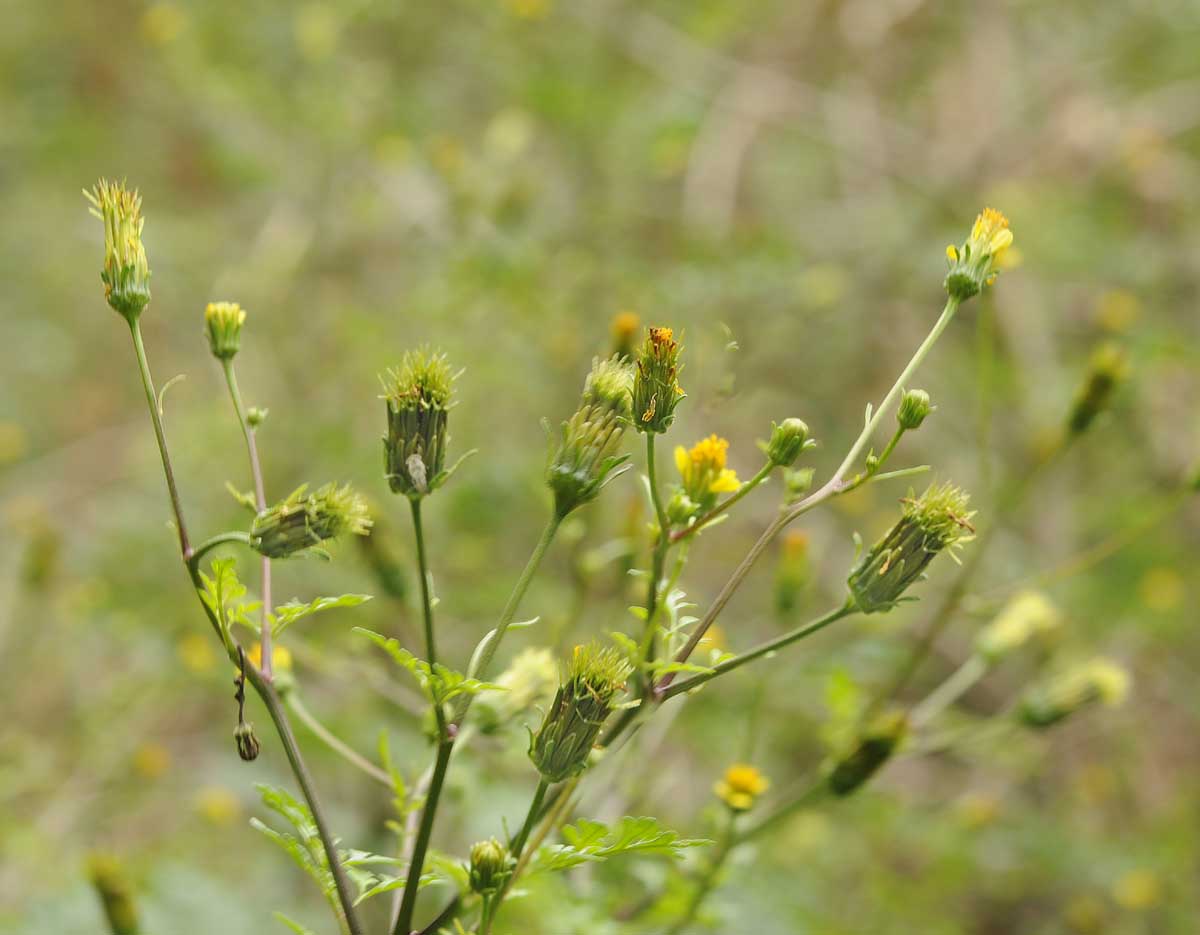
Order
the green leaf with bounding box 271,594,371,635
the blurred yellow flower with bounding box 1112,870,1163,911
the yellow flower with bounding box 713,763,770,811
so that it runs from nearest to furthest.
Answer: the green leaf with bounding box 271,594,371,635
the yellow flower with bounding box 713,763,770,811
the blurred yellow flower with bounding box 1112,870,1163,911

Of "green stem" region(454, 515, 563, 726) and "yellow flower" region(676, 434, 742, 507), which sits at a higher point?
"yellow flower" region(676, 434, 742, 507)

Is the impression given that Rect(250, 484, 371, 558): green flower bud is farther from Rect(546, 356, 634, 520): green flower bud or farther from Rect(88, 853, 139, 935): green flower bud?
Rect(88, 853, 139, 935): green flower bud

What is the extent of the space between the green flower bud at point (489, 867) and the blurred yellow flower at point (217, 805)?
115 cm

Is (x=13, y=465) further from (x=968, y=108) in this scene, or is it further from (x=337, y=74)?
(x=968, y=108)

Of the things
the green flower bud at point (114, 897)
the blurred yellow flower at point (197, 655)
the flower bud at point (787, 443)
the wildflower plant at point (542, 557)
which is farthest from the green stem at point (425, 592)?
the blurred yellow flower at point (197, 655)

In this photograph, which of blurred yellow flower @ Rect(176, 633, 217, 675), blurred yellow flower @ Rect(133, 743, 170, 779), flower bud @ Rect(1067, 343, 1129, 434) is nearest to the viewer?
flower bud @ Rect(1067, 343, 1129, 434)

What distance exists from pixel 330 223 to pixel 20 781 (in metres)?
1.40

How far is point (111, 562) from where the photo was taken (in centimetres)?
199

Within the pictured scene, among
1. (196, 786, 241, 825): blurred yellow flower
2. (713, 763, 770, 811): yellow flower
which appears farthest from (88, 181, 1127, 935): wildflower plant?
(196, 786, 241, 825): blurred yellow flower

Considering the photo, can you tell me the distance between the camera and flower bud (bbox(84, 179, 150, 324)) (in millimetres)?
630

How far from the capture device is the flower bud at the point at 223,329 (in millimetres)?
689

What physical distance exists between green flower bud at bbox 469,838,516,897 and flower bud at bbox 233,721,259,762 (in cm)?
14

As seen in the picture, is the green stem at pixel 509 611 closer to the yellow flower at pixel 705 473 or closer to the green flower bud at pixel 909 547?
the yellow flower at pixel 705 473

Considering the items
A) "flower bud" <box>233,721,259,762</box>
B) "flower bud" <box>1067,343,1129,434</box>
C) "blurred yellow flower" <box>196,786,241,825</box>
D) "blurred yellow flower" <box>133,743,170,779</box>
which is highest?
"blurred yellow flower" <box>133,743,170,779</box>
